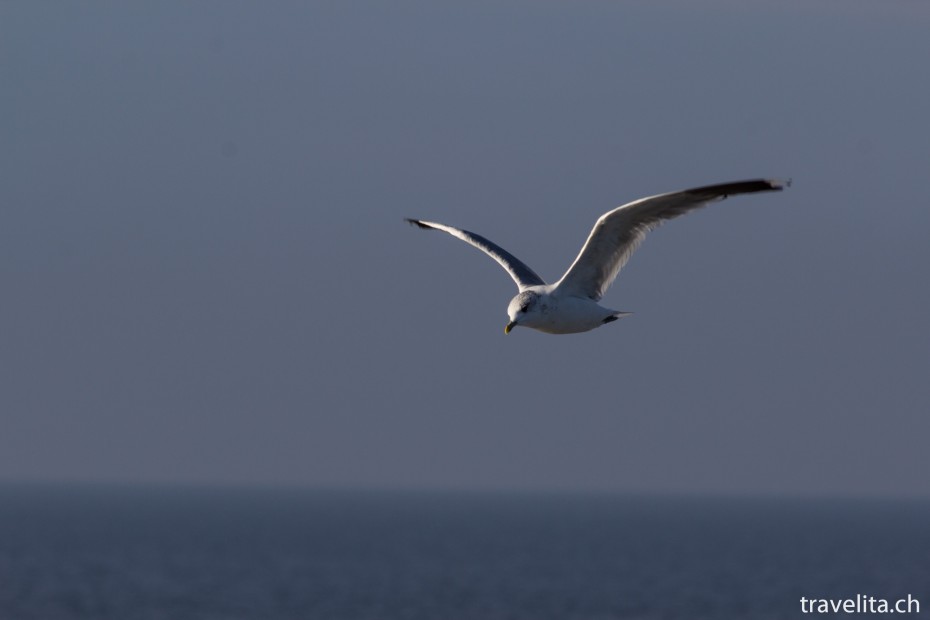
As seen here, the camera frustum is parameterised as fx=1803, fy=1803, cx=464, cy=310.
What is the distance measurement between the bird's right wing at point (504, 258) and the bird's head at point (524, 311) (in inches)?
39.1

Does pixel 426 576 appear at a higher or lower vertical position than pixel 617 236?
higher

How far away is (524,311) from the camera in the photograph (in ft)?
74.7

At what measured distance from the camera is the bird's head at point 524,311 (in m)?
22.7

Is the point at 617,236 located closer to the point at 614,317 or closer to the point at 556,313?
the point at 614,317

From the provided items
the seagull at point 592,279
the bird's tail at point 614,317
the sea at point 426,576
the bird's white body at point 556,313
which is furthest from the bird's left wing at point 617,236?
the sea at point 426,576

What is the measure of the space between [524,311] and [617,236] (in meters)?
1.50

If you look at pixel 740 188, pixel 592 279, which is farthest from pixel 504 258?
pixel 740 188

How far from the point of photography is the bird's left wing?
21469 millimetres

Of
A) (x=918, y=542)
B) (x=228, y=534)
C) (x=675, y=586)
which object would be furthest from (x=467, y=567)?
(x=918, y=542)

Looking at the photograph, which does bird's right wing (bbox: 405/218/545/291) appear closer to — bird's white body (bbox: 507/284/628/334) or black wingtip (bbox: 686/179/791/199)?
bird's white body (bbox: 507/284/628/334)

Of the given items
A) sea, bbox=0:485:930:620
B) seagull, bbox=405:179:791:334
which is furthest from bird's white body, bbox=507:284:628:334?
sea, bbox=0:485:930:620

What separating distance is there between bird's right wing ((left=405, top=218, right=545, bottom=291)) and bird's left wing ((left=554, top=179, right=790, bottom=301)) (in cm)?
99

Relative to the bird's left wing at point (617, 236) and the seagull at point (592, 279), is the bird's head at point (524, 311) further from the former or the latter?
the bird's left wing at point (617, 236)

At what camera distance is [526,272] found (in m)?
24.9
